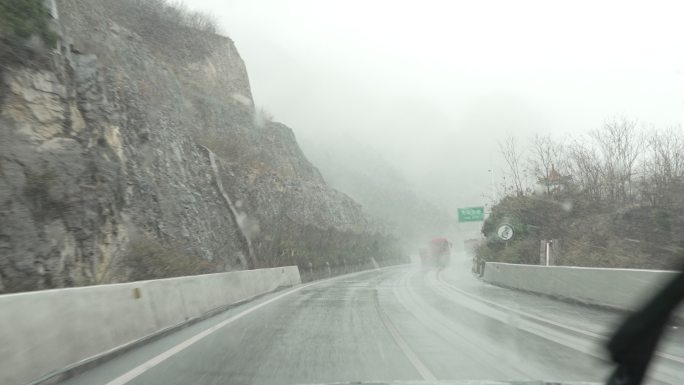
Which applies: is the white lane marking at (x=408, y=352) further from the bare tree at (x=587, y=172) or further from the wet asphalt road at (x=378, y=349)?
the bare tree at (x=587, y=172)

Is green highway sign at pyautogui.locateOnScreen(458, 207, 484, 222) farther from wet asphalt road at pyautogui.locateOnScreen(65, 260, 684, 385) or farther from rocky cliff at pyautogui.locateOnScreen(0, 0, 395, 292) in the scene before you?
wet asphalt road at pyautogui.locateOnScreen(65, 260, 684, 385)

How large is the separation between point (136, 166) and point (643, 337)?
22976mm

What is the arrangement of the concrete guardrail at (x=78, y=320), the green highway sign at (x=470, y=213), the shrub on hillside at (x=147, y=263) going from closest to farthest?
the concrete guardrail at (x=78, y=320)
the shrub on hillside at (x=147, y=263)
the green highway sign at (x=470, y=213)

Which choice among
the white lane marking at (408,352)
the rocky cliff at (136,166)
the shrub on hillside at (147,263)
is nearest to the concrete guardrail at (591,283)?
the white lane marking at (408,352)

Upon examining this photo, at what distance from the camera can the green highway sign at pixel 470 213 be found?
206 feet

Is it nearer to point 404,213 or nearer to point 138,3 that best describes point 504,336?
point 138,3

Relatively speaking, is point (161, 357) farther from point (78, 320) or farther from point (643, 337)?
point (643, 337)

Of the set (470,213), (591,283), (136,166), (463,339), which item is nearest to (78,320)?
(463,339)

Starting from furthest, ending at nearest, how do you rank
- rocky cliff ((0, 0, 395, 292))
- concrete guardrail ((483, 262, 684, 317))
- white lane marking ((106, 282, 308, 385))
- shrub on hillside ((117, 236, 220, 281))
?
shrub on hillside ((117, 236, 220, 281))
rocky cliff ((0, 0, 395, 292))
concrete guardrail ((483, 262, 684, 317))
white lane marking ((106, 282, 308, 385))

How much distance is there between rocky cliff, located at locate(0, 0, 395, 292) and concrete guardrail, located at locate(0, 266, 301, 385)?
153 inches

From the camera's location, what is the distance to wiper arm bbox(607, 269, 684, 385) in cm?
395

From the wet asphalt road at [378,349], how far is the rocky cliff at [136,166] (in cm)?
560

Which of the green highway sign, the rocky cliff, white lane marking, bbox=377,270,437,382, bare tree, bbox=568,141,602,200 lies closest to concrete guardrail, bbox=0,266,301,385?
white lane marking, bbox=377,270,437,382

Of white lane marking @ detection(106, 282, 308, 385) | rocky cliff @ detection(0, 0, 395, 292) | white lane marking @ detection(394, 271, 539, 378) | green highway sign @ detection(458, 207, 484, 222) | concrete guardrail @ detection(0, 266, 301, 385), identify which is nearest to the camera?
concrete guardrail @ detection(0, 266, 301, 385)
